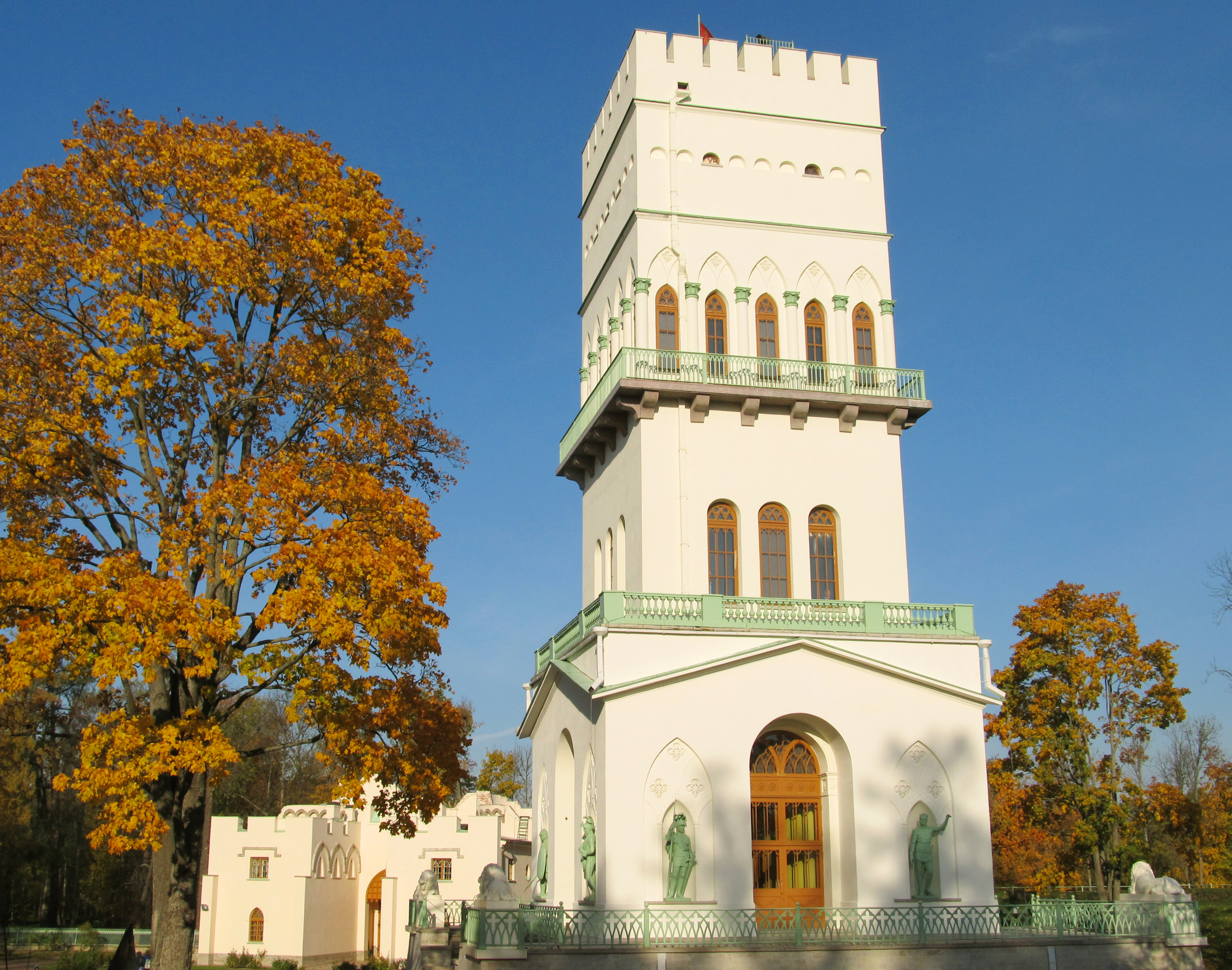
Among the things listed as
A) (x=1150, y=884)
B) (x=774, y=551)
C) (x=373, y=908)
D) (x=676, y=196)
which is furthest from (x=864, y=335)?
(x=373, y=908)

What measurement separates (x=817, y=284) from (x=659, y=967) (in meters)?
14.6

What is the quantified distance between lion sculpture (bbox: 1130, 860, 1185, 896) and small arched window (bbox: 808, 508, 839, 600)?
7.18m

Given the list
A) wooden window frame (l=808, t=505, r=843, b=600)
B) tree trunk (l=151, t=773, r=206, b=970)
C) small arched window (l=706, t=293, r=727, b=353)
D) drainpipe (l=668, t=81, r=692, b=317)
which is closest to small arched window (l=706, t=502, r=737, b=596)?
wooden window frame (l=808, t=505, r=843, b=600)

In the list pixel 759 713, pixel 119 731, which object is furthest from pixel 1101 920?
pixel 119 731

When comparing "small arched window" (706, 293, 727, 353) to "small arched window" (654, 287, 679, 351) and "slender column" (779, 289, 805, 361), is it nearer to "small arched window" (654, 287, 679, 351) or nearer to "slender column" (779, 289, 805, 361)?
"small arched window" (654, 287, 679, 351)

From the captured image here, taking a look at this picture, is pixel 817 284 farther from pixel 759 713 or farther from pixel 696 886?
pixel 696 886

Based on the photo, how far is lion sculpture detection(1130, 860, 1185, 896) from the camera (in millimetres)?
19734

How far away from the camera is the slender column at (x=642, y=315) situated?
79.3 feet

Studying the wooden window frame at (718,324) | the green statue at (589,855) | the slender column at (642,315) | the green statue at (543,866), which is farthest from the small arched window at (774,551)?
the green statue at (543,866)

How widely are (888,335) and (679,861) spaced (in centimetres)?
1212

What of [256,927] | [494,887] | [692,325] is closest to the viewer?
[494,887]

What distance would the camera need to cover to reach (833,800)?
68.4 feet

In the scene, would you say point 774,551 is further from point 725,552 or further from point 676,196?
A: point 676,196

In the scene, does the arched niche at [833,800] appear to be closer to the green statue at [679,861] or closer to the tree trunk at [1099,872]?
the green statue at [679,861]
